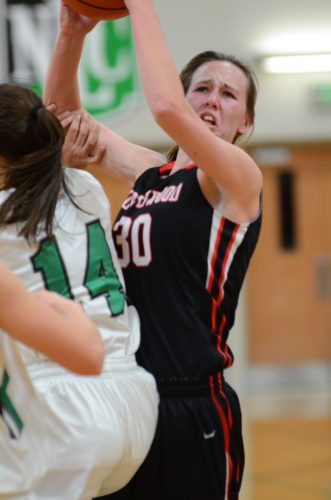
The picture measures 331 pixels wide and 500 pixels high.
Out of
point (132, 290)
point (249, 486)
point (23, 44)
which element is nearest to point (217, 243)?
point (132, 290)

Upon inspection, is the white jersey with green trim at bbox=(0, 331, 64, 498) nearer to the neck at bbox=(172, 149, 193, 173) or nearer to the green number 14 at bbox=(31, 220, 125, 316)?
the green number 14 at bbox=(31, 220, 125, 316)

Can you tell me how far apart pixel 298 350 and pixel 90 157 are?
736cm

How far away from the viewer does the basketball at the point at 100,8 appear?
2652mm

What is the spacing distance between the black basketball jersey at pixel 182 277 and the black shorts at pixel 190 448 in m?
0.06

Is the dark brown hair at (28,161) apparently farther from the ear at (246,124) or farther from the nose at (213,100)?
the ear at (246,124)

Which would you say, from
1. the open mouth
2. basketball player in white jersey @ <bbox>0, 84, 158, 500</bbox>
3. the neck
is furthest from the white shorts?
the open mouth

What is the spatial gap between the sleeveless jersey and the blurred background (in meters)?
6.02

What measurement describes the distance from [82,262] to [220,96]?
0.87m

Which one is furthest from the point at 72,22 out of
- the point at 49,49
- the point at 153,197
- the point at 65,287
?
the point at 49,49

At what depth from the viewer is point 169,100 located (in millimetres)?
2330

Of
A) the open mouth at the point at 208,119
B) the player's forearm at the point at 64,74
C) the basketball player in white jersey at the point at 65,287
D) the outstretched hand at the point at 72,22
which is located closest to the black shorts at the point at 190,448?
the basketball player in white jersey at the point at 65,287

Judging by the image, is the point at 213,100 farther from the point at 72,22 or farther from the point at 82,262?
the point at 82,262

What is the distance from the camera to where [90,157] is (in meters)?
3.05

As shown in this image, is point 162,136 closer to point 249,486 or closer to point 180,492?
point 249,486
